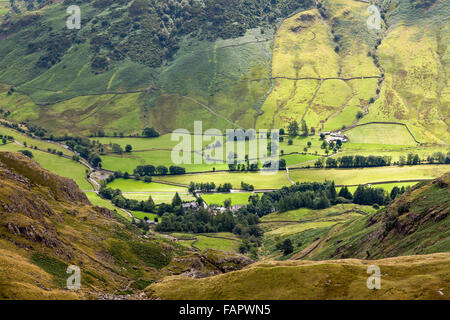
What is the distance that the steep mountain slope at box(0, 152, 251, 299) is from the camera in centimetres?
9688

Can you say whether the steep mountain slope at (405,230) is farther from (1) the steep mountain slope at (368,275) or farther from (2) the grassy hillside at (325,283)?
(2) the grassy hillside at (325,283)

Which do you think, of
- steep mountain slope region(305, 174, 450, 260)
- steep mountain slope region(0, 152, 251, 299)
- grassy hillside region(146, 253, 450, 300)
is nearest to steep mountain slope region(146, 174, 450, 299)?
grassy hillside region(146, 253, 450, 300)

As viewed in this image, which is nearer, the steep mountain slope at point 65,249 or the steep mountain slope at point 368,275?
the steep mountain slope at point 368,275

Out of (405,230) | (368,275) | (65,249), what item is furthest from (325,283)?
(65,249)

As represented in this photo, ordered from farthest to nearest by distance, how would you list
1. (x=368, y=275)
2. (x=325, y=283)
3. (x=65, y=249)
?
1. (x=65, y=249)
2. (x=368, y=275)
3. (x=325, y=283)

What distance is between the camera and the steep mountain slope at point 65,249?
318 feet

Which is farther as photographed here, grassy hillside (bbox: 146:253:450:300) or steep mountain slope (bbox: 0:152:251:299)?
steep mountain slope (bbox: 0:152:251:299)

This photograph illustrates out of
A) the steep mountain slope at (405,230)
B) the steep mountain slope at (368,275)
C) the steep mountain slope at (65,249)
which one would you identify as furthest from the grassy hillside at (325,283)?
the steep mountain slope at (405,230)

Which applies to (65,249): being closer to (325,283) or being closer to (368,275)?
(325,283)

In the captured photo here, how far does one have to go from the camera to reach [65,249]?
120375 mm

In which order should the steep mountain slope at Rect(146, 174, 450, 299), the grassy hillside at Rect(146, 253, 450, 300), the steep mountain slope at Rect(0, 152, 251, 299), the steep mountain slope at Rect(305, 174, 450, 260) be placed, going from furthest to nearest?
Result: the steep mountain slope at Rect(305, 174, 450, 260), the steep mountain slope at Rect(0, 152, 251, 299), the steep mountain slope at Rect(146, 174, 450, 299), the grassy hillside at Rect(146, 253, 450, 300)

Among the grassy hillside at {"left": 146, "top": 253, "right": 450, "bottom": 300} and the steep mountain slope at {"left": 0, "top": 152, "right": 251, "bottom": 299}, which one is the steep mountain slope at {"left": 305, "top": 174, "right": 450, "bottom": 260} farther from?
the steep mountain slope at {"left": 0, "top": 152, "right": 251, "bottom": 299}

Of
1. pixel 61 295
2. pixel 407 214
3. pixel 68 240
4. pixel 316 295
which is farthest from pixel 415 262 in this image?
pixel 68 240
